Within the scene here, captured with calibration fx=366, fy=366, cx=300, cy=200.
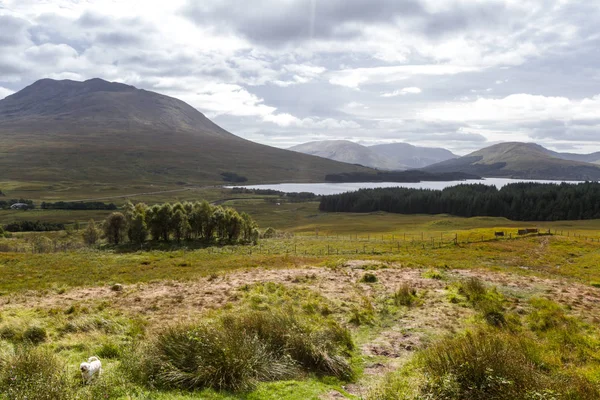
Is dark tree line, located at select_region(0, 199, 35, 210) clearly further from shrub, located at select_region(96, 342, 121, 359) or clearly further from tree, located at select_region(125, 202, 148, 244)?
shrub, located at select_region(96, 342, 121, 359)

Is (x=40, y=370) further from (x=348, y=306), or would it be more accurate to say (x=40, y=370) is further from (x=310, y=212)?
(x=310, y=212)

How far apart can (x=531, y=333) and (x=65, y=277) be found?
28.5 meters

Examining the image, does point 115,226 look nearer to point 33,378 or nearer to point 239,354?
point 33,378

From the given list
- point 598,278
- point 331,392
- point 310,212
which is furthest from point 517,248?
point 310,212

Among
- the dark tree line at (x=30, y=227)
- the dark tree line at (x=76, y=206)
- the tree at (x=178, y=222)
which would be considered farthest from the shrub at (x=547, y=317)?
A: the dark tree line at (x=76, y=206)

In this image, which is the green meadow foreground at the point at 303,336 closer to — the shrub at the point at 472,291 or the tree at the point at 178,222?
the shrub at the point at 472,291

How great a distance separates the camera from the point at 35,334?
1115 cm

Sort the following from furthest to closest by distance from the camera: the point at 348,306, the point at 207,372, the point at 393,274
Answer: the point at 393,274
the point at 348,306
the point at 207,372

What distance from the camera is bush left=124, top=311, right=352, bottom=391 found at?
7734mm

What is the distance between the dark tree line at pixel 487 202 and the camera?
430 feet

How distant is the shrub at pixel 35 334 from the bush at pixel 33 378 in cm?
318

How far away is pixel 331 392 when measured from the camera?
7883mm

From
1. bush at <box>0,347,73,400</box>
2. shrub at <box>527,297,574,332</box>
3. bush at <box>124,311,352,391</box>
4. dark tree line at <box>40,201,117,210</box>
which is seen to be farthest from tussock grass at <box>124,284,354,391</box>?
dark tree line at <box>40,201,117,210</box>

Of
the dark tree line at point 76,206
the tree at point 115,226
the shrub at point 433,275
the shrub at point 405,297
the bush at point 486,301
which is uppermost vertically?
the bush at point 486,301
